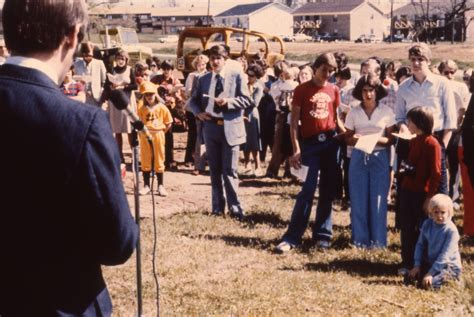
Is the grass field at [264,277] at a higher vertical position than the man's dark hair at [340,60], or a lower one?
lower

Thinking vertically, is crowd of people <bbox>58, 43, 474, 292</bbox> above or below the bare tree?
below

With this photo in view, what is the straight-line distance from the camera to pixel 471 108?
6480 mm

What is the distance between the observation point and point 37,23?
1.82 metres

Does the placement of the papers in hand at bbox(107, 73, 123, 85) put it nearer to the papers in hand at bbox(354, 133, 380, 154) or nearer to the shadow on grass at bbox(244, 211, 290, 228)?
the shadow on grass at bbox(244, 211, 290, 228)

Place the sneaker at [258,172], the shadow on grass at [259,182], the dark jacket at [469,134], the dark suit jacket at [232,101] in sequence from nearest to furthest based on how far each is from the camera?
the dark jacket at [469,134], the dark suit jacket at [232,101], the shadow on grass at [259,182], the sneaker at [258,172]

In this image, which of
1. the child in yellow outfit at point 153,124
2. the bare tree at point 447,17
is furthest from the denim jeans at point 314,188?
the bare tree at point 447,17

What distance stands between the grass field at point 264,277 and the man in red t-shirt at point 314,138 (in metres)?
0.41

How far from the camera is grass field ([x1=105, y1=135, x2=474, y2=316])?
536cm

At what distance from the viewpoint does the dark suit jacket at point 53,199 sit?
180 centimetres

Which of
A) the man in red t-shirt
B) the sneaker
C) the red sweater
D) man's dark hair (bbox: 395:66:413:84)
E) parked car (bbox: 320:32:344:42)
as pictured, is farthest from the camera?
parked car (bbox: 320:32:344:42)

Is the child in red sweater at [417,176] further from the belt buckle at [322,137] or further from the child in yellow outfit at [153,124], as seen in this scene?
the child in yellow outfit at [153,124]

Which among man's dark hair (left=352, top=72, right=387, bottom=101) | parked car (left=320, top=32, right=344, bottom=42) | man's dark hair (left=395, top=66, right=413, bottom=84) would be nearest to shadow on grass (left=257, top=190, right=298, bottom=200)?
man's dark hair (left=395, top=66, right=413, bottom=84)

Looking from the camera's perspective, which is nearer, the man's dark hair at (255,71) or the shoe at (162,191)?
the shoe at (162,191)

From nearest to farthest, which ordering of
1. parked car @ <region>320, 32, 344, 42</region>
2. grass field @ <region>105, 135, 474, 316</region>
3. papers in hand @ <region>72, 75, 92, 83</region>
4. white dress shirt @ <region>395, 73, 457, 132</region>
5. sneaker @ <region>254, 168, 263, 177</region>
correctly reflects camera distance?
Answer: grass field @ <region>105, 135, 474, 316</region> → white dress shirt @ <region>395, 73, 457, 132</region> → papers in hand @ <region>72, 75, 92, 83</region> → sneaker @ <region>254, 168, 263, 177</region> → parked car @ <region>320, 32, 344, 42</region>
